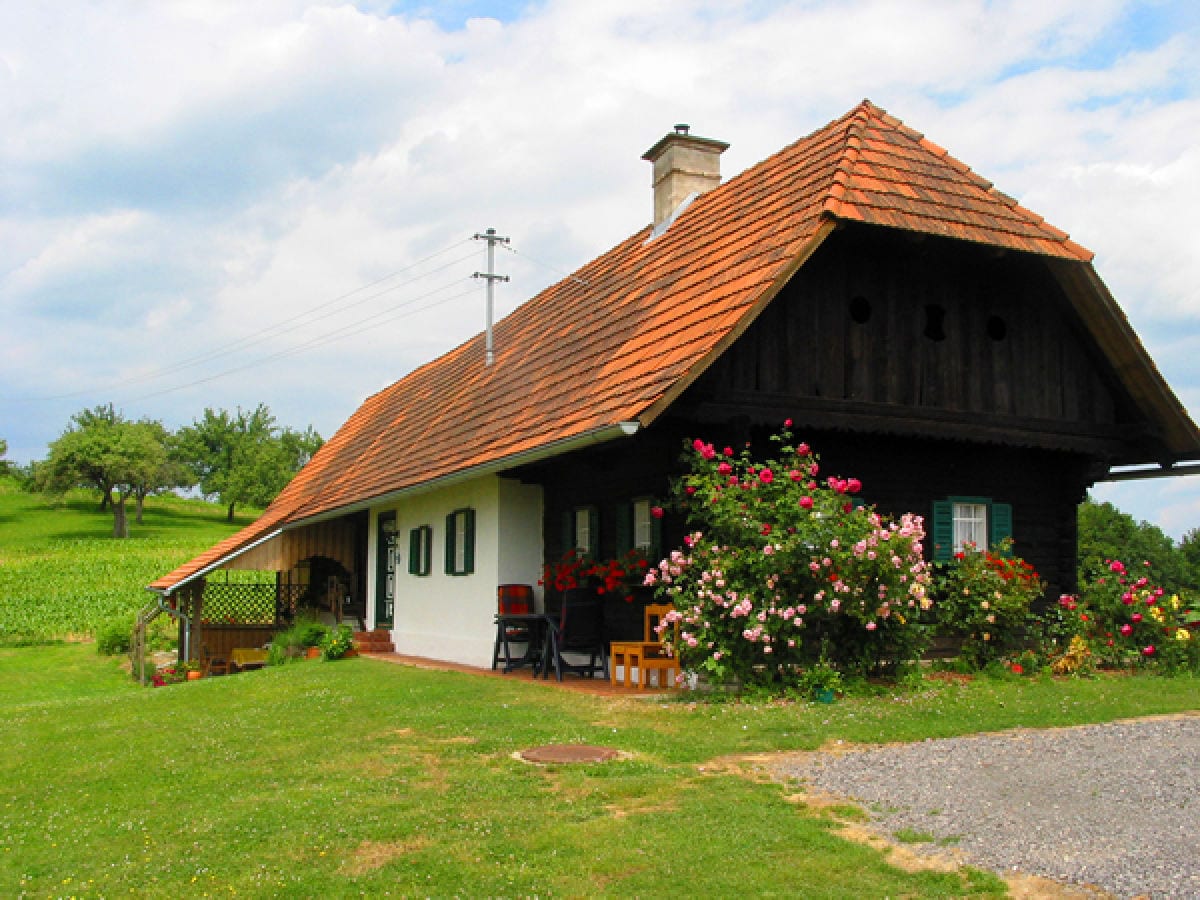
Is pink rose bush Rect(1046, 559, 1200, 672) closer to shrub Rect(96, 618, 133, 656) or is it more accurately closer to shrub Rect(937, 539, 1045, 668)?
shrub Rect(937, 539, 1045, 668)

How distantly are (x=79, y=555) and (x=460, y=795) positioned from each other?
185ft

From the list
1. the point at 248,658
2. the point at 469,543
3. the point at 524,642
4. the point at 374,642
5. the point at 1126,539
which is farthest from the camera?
the point at 1126,539

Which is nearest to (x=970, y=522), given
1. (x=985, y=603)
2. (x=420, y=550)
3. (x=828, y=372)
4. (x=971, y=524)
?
(x=971, y=524)

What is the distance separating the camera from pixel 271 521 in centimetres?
2391

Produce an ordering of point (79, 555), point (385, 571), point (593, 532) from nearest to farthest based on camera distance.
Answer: point (593, 532)
point (385, 571)
point (79, 555)

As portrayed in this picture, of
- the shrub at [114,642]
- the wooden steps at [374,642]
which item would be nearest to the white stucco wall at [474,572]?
the wooden steps at [374,642]

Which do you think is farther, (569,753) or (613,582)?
(613,582)

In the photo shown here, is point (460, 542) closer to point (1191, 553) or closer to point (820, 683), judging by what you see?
point (820, 683)

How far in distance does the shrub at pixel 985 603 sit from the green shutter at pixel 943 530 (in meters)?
1.05

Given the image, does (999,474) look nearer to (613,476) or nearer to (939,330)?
(939,330)

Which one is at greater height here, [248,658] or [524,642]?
[524,642]

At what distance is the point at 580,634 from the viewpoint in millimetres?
13602

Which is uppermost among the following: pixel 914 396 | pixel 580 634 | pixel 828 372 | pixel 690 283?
pixel 690 283

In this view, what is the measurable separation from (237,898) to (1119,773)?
521 cm
